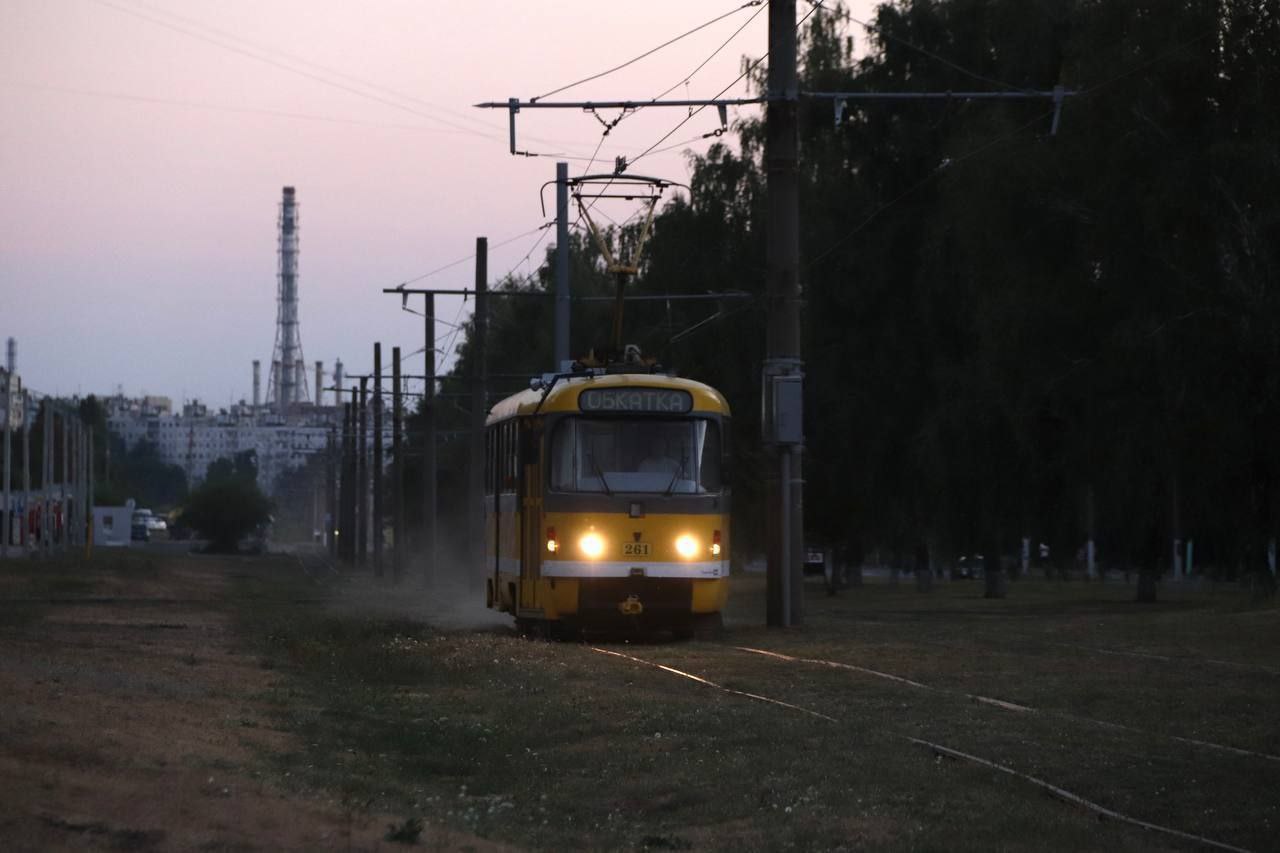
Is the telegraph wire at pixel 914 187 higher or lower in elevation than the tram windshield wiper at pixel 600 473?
higher

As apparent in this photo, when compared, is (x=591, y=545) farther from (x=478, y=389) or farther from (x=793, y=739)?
(x=478, y=389)

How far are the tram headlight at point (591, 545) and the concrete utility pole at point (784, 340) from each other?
364 centimetres

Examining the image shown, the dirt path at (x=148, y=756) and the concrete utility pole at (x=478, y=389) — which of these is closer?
the dirt path at (x=148, y=756)

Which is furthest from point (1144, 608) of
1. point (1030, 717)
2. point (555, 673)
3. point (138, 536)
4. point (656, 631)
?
point (138, 536)

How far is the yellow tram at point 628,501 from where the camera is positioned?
25469 mm

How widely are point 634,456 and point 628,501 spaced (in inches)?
26.2

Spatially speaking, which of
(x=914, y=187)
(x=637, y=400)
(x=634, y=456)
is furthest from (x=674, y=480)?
(x=914, y=187)

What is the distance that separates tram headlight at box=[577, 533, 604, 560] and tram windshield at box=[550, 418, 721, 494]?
2.03 ft

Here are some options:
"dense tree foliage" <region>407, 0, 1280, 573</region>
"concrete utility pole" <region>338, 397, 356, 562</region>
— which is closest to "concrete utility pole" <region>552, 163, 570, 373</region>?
"dense tree foliage" <region>407, 0, 1280, 573</region>

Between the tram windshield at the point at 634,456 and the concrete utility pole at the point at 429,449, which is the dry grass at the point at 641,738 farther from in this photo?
the concrete utility pole at the point at 429,449

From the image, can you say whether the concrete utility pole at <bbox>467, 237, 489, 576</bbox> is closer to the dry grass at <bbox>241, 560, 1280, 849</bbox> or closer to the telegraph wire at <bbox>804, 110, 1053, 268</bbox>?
the telegraph wire at <bbox>804, 110, 1053, 268</bbox>

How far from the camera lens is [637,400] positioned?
25.7m

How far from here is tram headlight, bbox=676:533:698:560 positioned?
25609mm

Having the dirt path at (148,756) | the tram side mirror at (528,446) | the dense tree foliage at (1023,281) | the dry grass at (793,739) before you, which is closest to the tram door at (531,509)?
the tram side mirror at (528,446)
